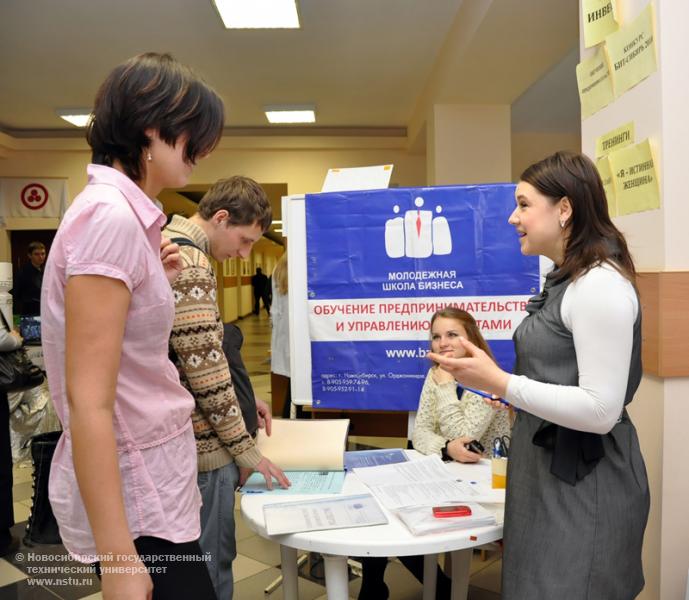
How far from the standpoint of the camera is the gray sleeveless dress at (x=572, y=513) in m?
1.15

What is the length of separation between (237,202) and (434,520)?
968 millimetres

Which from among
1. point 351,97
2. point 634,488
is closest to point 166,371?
point 634,488

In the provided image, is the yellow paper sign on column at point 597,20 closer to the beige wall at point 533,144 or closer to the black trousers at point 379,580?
the black trousers at point 379,580

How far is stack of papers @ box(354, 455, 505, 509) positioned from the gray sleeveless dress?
21 cm

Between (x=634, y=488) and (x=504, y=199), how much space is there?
1.53 m

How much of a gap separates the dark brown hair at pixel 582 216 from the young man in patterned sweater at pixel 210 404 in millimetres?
780

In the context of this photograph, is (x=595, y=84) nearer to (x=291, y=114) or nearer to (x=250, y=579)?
(x=250, y=579)

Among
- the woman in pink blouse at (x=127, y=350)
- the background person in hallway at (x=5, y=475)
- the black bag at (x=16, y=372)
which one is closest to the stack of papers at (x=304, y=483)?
the woman in pink blouse at (x=127, y=350)

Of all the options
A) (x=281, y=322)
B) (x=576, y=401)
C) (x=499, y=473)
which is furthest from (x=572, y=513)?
(x=281, y=322)

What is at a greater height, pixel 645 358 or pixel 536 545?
pixel 645 358

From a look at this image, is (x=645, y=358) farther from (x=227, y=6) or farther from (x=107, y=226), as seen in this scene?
(x=227, y=6)

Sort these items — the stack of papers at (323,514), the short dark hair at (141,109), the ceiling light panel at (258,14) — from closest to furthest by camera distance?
1. the short dark hair at (141,109)
2. the stack of papers at (323,514)
3. the ceiling light panel at (258,14)

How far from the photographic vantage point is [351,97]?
248 inches

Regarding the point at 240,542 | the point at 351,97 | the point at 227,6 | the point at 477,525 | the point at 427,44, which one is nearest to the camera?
the point at 477,525
